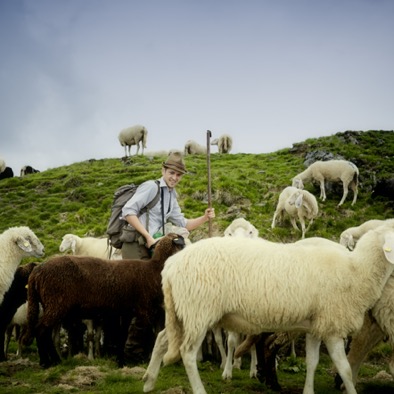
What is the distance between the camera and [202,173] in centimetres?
2197

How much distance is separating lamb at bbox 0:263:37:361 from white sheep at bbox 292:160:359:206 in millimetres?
12458

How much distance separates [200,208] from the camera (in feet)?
54.4

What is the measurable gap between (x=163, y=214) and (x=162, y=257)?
0.71 m

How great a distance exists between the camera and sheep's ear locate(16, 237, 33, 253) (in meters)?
7.20

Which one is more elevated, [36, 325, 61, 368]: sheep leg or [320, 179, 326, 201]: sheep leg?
[320, 179, 326, 201]: sheep leg

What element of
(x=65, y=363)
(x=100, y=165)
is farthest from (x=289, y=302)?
(x=100, y=165)

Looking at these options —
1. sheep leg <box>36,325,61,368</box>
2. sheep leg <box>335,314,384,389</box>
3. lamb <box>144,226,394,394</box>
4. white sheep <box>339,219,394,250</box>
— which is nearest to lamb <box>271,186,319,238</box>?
white sheep <box>339,219,394,250</box>

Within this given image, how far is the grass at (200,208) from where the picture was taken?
5.45 metres

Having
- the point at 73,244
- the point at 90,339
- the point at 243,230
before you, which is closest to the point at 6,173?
the point at 73,244

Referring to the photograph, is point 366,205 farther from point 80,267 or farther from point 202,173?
point 80,267

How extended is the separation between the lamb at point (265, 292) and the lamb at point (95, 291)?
4.25 ft

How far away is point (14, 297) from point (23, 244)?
99 centimetres

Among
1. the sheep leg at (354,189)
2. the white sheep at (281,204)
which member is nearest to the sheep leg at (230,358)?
the white sheep at (281,204)

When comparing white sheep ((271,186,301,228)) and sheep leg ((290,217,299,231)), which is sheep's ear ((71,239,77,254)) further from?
sheep leg ((290,217,299,231))
